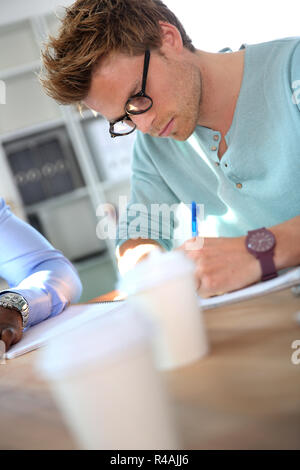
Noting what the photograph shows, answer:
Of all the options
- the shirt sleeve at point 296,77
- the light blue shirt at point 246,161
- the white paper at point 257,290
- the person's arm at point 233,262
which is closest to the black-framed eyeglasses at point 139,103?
the light blue shirt at point 246,161

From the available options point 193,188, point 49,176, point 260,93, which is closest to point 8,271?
point 193,188

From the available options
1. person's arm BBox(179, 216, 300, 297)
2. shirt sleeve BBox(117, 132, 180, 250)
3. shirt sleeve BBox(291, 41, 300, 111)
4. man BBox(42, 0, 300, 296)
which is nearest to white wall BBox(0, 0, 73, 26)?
shirt sleeve BBox(117, 132, 180, 250)

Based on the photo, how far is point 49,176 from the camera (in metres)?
3.46

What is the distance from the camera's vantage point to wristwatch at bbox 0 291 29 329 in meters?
1.17

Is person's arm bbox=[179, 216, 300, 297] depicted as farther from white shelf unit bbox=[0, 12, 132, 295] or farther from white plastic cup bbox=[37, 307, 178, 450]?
white shelf unit bbox=[0, 12, 132, 295]

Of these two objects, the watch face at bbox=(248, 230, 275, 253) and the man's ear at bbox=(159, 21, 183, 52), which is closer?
the watch face at bbox=(248, 230, 275, 253)

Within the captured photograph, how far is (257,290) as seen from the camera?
0.84 m

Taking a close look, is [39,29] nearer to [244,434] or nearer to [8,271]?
[8,271]

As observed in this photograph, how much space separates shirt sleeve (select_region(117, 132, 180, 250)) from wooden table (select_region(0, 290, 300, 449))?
699mm

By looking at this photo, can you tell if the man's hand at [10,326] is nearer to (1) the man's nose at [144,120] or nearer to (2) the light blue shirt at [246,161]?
(2) the light blue shirt at [246,161]

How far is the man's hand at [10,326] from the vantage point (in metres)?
1.08

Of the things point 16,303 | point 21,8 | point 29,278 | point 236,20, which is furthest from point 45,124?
point 16,303

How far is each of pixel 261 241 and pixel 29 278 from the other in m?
0.76
